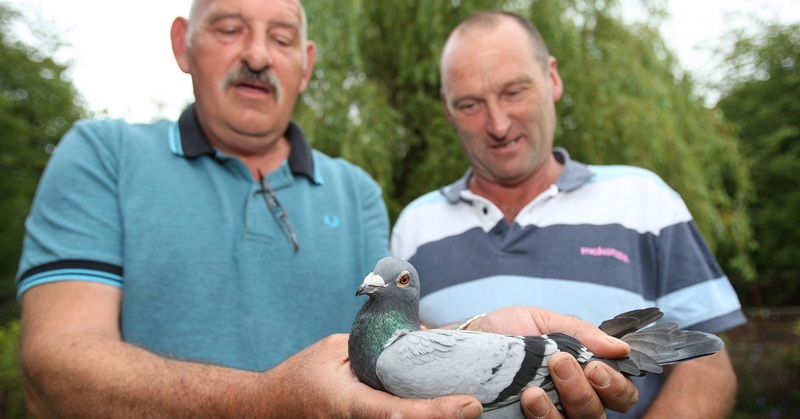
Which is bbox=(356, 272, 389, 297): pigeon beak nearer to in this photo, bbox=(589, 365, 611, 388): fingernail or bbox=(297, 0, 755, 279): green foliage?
bbox=(589, 365, 611, 388): fingernail

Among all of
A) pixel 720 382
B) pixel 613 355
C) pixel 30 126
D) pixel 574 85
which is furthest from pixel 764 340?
pixel 30 126

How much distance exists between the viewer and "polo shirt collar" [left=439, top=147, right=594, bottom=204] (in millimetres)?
3013

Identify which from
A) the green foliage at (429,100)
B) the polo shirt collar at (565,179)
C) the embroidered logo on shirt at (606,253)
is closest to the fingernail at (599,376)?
the embroidered logo on shirt at (606,253)

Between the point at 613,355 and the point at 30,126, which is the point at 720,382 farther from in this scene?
the point at 30,126

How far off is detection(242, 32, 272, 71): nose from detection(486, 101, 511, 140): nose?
3.74 feet

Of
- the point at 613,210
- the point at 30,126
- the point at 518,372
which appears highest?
the point at 613,210

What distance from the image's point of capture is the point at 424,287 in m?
3.02

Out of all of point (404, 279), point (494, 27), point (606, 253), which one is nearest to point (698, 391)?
point (606, 253)

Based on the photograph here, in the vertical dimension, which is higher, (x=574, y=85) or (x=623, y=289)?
(x=574, y=85)

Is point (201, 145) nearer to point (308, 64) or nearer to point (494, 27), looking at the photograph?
point (308, 64)

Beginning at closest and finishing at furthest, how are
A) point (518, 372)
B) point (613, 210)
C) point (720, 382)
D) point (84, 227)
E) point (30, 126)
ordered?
1. point (518, 372)
2. point (84, 227)
3. point (720, 382)
4. point (613, 210)
5. point (30, 126)

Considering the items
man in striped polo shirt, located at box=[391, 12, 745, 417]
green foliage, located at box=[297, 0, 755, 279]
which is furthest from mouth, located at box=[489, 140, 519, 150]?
green foliage, located at box=[297, 0, 755, 279]

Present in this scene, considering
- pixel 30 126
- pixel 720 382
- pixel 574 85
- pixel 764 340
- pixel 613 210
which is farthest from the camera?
pixel 30 126

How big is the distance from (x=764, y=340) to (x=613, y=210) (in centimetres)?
1240
